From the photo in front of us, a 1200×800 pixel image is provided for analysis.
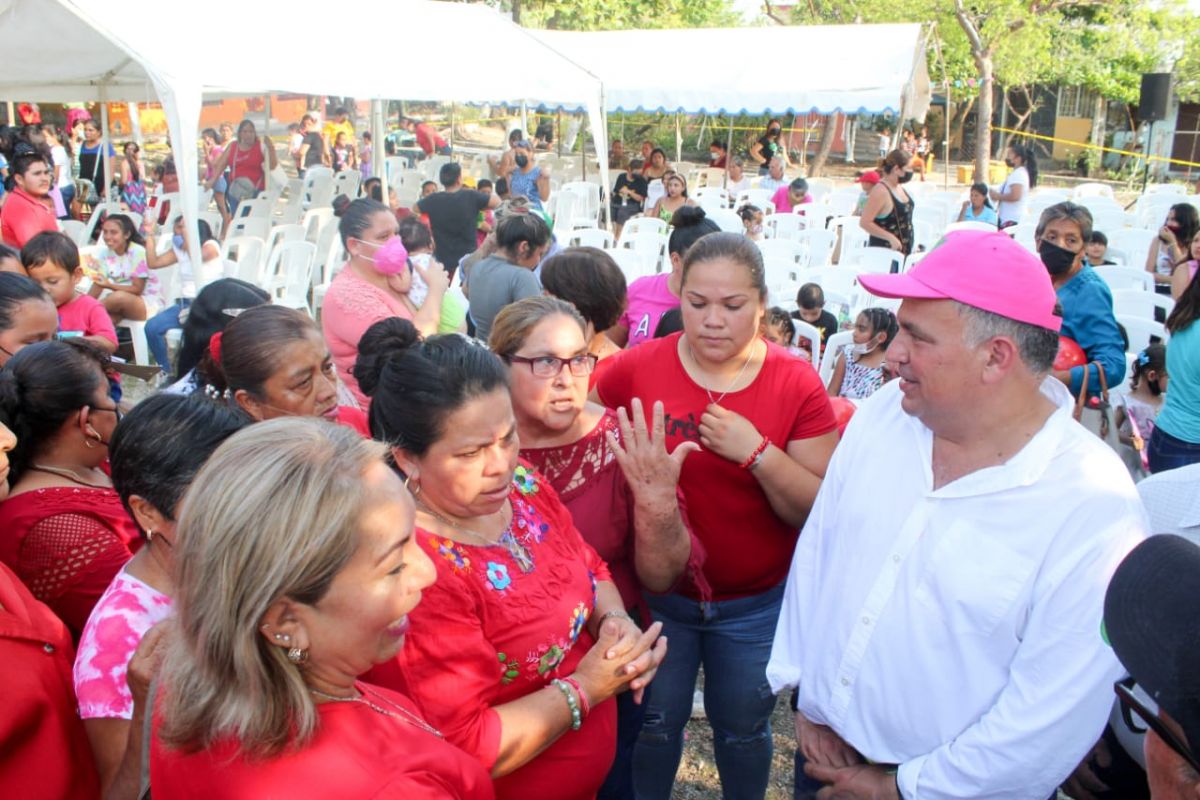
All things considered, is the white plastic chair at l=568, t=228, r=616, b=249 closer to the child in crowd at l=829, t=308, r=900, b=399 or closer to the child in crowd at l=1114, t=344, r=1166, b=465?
the child in crowd at l=829, t=308, r=900, b=399

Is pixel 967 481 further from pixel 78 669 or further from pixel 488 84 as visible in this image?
pixel 488 84

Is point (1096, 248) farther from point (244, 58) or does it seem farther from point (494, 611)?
point (494, 611)

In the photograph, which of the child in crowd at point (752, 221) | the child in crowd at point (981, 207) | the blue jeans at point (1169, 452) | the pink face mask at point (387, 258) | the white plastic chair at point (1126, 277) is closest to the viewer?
the blue jeans at point (1169, 452)

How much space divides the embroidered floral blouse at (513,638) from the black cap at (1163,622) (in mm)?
985

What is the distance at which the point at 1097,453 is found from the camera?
1.67m

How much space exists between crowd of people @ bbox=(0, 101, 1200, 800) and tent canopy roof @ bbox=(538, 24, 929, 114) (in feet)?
41.2

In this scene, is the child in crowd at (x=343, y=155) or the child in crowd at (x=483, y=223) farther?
the child in crowd at (x=343, y=155)

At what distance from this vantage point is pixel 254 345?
2516 millimetres

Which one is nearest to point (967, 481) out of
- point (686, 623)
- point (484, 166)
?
point (686, 623)

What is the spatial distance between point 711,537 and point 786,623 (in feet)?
1.28

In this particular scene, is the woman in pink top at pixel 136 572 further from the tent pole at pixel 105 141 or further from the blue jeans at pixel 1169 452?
the tent pole at pixel 105 141

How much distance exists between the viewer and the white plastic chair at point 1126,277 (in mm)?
7117

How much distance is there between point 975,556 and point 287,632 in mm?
1246

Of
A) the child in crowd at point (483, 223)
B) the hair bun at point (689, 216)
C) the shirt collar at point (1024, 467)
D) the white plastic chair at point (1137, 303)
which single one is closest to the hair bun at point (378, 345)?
the shirt collar at point (1024, 467)
